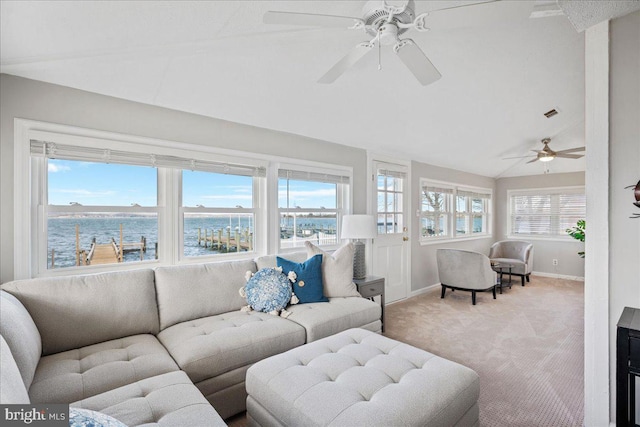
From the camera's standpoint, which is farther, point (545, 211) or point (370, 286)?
point (545, 211)

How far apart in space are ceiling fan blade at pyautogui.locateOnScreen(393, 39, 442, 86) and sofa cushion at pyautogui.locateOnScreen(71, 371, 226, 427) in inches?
74.6

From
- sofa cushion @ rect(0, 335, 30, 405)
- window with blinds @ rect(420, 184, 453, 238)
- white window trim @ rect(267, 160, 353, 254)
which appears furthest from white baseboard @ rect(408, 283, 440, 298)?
sofa cushion @ rect(0, 335, 30, 405)

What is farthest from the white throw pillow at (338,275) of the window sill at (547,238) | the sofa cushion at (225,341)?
the window sill at (547,238)

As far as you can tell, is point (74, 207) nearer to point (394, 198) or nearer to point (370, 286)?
point (370, 286)

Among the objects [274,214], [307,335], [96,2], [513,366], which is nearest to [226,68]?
[96,2]

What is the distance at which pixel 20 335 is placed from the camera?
4.72 ft

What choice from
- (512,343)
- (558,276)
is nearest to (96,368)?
(512,343)

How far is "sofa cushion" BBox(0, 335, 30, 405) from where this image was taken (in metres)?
0.89

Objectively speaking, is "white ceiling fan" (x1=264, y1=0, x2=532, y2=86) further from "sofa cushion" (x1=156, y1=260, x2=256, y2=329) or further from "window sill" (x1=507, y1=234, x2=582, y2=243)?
"window sill" (x1=507, y1=234, x2=582, y2=243)

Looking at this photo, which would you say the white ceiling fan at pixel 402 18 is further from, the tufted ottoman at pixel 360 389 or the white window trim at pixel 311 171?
the white window trim at pixel 311 171

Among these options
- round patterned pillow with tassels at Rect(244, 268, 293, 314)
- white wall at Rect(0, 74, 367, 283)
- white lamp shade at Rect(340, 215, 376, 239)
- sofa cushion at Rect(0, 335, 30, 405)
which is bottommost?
round patterned pillow with tassels at Rect(244, 268, 293, 314)

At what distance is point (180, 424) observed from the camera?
1175mm

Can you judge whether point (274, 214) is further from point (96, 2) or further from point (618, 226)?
point (618, 226)

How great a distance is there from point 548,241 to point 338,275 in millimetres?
5802
